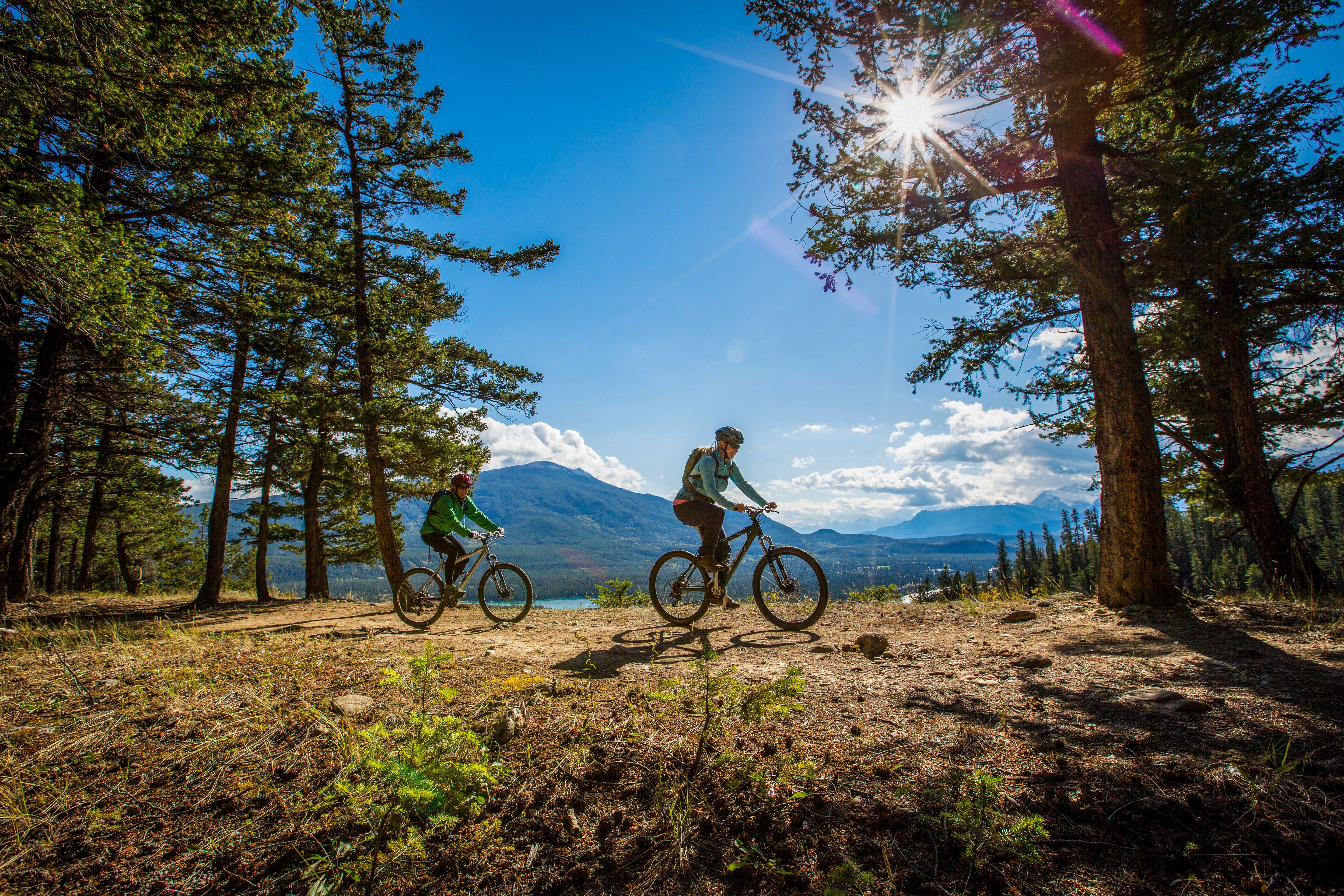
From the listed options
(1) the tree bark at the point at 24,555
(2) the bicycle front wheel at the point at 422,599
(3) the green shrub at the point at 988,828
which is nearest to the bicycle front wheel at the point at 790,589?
(3) the green shrub at the point at 988,828

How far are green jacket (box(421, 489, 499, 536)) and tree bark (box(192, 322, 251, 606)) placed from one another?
7.42 meters

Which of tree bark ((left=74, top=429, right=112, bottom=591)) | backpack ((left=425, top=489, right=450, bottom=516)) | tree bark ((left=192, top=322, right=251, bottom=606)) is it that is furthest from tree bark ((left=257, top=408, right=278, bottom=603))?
backpack ((left=425, top=489, right=450, bottom=516))

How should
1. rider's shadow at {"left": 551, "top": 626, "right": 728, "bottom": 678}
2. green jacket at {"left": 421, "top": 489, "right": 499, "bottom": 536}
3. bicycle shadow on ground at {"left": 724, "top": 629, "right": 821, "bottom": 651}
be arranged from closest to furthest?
rider's shadow at {"left": 551, "top": 626, "right": 728, "bottom": 678} → bicycle shadow on ground at {"left": 724, "top": 629, "right": 821, "bottom": 651} → green jacket at {"left": 421, "top": 489, "right": 499, "bottom": 536}

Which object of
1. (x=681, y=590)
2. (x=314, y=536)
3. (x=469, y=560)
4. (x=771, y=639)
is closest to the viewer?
(x=771, y=639)

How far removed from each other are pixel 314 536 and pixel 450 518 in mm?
13491

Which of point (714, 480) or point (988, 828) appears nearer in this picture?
point (988, 828)

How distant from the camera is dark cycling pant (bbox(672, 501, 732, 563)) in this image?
6.95 m

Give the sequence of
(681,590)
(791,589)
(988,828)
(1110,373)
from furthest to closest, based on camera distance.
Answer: (681,590) < (1110,373) < (791,589) < (988,828)

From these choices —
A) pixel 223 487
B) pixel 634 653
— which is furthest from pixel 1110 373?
pixel 223 487

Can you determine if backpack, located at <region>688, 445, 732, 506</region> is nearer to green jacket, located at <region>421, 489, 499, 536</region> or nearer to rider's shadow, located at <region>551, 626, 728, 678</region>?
rider's shadow, located at <region>551, 626, 728, 678</region>

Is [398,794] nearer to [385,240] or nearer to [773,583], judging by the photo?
[773,583]

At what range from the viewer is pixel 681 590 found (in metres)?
7.16

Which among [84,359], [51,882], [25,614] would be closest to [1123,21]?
[51,882]

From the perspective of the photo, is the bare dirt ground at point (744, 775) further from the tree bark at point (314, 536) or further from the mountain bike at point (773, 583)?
the tree bark at point (314, 536)
